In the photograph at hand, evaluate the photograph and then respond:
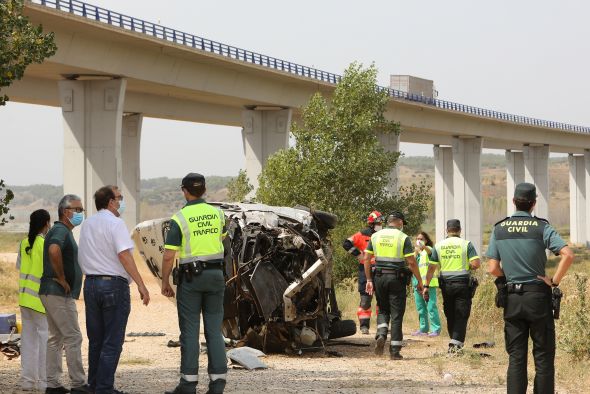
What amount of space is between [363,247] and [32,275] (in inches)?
289

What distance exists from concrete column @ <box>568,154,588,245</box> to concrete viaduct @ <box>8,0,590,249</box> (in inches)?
814

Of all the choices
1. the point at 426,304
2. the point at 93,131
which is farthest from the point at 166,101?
the point at 426,304

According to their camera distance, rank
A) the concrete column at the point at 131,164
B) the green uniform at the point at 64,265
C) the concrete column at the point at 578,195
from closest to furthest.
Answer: the green uniform at the point at 64,265 → the concrete column at the point at 131,164 → the concrete column at the point at 578,195

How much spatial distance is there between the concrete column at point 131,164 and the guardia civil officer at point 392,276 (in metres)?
33.6

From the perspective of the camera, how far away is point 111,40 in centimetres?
3503

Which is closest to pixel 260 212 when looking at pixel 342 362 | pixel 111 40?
pixel 342 362

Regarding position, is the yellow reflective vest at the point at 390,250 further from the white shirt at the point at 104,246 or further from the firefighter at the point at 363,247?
the white shirt at the point at 104,246

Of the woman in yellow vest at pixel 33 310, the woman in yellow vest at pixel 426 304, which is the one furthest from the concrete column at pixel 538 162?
the woman in yellow vest at pixel 33 310

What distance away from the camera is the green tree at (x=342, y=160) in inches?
1267

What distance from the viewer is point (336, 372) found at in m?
12.4

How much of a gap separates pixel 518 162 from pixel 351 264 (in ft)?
Answer: 200

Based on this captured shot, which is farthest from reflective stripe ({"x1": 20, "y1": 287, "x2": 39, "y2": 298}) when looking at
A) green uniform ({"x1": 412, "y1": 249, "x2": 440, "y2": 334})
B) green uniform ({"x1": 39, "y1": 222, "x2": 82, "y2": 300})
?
green uniform ({"x1": 412, "y1": 249, "x2": 440, "y2": 334})

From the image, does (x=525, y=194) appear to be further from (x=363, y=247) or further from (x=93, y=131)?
(x=93, y=131)

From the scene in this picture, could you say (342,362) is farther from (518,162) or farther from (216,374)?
(518,162)
